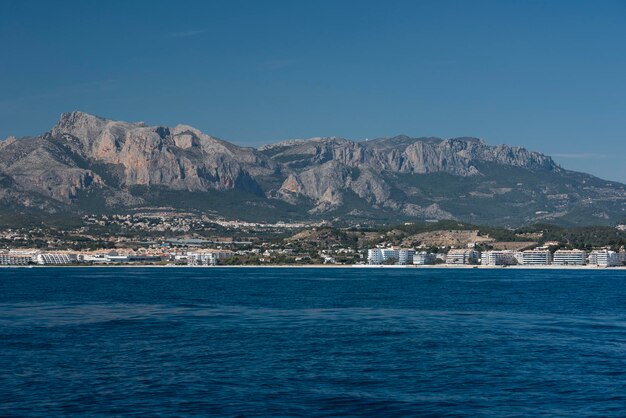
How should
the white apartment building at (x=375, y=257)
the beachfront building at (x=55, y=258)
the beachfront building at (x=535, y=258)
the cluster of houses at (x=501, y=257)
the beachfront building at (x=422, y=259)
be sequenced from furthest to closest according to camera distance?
the beachfront building at (x=55, y=258) → the white apartment building at (x=375, y=257) → the beachfront building at (x=422, y=259) → the beachfront building at (x=535, y=258) → the cluster of houses at (x=501, y=257)

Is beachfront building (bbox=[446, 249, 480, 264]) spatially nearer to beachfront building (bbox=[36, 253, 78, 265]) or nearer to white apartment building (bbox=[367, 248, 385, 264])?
white apartment building (bbox=[367, 248, 385, 264])

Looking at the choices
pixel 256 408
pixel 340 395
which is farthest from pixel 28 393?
pixel 340 395

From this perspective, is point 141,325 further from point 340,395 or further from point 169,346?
point 340,395

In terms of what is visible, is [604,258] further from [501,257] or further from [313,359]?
[313,359]

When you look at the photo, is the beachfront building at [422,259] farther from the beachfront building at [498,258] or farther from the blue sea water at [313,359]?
the blue sea water at [313,359]

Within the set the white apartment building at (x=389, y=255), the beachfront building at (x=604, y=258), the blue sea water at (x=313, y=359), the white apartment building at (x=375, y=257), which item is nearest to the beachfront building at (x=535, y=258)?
the beachfront building at (x=604, y=258)

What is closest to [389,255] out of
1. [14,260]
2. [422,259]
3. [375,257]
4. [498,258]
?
[375,257]

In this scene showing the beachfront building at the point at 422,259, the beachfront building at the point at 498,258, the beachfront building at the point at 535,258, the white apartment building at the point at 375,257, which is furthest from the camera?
the white apartment building at the point at 375,257
